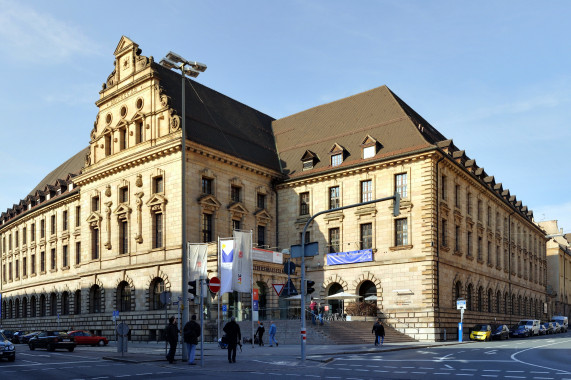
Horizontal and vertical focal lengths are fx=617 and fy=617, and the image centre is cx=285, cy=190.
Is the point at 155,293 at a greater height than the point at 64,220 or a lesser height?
lesser

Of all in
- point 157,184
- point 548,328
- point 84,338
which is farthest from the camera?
point 548,328

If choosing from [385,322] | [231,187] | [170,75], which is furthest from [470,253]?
[170,75]

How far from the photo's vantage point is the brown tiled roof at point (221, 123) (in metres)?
51.1

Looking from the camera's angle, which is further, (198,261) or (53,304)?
(53,304)

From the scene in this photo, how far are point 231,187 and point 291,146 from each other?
9669mm

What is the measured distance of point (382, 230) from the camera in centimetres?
4956

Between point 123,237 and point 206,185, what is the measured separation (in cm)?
935

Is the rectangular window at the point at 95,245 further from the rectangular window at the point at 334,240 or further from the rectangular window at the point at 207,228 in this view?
the rectangular window at the point at 334,240

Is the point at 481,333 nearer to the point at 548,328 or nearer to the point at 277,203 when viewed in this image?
the point at 277,203

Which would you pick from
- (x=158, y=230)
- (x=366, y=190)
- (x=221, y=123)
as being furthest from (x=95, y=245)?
(x=366, y=190)

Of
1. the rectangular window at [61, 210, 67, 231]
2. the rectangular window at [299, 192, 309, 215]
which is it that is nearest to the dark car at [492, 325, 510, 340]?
the rectangular window at [299, 192, 309, 215]

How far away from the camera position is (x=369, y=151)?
169 feet

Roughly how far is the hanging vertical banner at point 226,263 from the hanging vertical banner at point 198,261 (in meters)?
3.73

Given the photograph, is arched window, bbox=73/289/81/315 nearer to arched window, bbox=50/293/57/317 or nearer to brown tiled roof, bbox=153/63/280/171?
arched window, bbox=50/293/57/317
